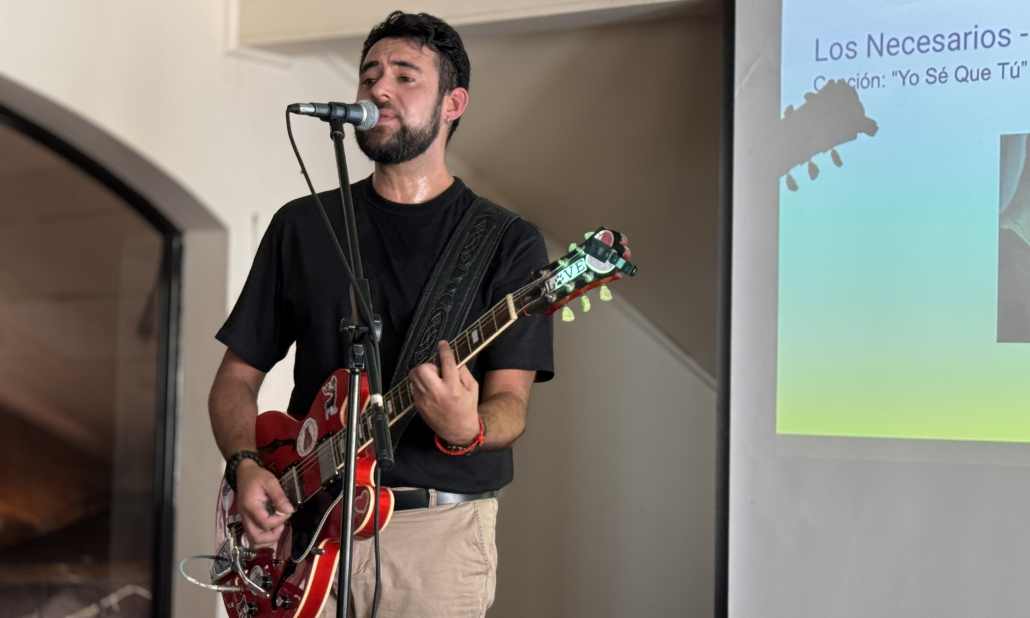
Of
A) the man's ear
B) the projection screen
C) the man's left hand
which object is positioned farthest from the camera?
the projection screen

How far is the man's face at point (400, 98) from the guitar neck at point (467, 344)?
410 mm

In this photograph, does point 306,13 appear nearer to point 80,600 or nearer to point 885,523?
point 80,600

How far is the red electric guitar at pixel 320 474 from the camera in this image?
153 cm

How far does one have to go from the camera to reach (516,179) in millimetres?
4066

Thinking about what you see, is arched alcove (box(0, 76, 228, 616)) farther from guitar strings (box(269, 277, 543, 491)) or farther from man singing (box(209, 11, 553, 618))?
guitar strings (box(269, 277, 543, 491))

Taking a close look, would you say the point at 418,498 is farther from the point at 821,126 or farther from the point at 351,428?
the point at 821,126

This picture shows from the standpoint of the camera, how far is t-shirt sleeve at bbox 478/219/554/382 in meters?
1.72

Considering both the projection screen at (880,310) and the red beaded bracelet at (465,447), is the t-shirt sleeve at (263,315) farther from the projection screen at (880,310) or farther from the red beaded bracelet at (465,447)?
the projection screen at (880,310)

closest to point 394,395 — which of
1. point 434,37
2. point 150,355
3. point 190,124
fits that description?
point 434,37

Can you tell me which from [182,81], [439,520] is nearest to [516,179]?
[182,81]

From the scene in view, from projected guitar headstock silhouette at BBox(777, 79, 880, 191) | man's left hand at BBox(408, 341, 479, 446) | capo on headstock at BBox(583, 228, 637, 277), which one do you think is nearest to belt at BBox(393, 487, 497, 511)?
man's left hand at BBox(408, 341, 479, 446)

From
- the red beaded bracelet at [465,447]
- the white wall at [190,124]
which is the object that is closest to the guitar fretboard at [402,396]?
the red beaded bracelet at [465,447]

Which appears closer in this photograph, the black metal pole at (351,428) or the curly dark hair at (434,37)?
the black metal pole at (351,428)

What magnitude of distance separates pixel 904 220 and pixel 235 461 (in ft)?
5.76
